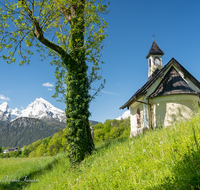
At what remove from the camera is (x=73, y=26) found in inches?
Result: 378

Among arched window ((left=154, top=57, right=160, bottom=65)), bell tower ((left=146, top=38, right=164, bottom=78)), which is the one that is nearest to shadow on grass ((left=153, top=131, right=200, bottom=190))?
bell tower ((left=146, top=38, right=164, bottom=78))

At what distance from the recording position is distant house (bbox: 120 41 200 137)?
14.0 m

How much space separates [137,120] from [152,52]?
10.5 metres

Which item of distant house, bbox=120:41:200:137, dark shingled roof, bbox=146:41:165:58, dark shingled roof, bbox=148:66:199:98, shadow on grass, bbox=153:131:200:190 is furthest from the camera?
dark shingled roof, bbox=146:41:165:58

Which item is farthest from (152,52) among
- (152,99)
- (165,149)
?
(165,149)

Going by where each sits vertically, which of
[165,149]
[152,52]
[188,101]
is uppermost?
[152,52]

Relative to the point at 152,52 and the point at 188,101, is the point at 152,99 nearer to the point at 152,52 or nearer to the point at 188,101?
the point at 188,101

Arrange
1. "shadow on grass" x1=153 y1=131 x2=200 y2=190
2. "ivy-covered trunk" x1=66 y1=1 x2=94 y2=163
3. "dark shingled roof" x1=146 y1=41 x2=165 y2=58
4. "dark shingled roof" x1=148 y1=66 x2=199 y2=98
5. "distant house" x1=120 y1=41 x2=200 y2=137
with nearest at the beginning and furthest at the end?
1. "shadow on grass" x1=153 y1=131 x2=200 y2=190
2. "ivy-covered trunk" x1=66 y1=1 x2=94 y2=163
3. "distant house" x1=120 y1=41 x2=200 y2=137
4. "dark shingled roof" x1=148 y1=66 x2=199 y2=98
5. "dark shingled roof" x1=146 y1=41 x2=165 y2=58

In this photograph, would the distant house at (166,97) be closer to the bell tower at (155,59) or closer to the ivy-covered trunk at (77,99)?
the bell tower at (155,59)

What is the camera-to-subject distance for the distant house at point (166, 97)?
14019 mm

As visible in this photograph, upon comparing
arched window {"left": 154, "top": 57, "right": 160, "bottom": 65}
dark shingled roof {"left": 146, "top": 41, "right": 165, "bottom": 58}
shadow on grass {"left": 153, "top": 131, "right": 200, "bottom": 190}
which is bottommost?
shadow on grass {"left": 153, "top": 131, "right": 200, "bottom": 190}

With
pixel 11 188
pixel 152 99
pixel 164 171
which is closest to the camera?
pixel 164 171

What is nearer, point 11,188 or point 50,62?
point 11,188

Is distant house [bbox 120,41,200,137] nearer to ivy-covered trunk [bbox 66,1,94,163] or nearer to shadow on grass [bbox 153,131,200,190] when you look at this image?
ivy-covered trunk [bbox 66,1,94,163]
